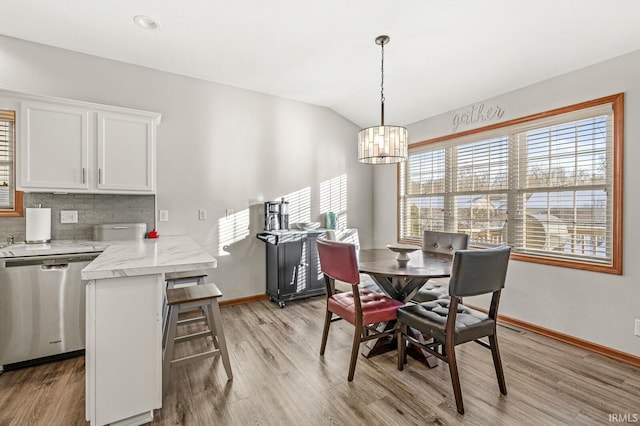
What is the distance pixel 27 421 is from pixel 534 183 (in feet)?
13.9

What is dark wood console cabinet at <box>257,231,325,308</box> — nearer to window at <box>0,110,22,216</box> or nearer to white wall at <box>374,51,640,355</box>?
white wall at <box>374,51,640,355</box>

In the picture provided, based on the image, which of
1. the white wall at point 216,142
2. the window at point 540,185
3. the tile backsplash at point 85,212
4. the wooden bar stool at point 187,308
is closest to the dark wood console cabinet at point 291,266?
the white wall at point 216,142

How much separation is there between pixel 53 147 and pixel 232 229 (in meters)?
1.81

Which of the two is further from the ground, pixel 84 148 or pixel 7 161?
pixel 84 148

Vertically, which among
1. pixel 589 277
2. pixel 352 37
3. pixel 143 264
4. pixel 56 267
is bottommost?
pixel 589 277

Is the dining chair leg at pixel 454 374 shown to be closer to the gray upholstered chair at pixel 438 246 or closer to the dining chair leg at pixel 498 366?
the dining chair leg at pixel 498 366

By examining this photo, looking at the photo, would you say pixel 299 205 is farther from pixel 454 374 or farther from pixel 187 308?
pixel 454 374

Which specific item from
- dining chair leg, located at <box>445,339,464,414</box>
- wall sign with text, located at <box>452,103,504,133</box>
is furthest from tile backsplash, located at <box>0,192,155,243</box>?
wall sign with text, located at <box>452,103,504,133</box>

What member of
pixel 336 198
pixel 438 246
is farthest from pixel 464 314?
pixel 336 198

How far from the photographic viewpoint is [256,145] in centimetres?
386

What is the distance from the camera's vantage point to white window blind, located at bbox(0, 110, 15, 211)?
2.64 m

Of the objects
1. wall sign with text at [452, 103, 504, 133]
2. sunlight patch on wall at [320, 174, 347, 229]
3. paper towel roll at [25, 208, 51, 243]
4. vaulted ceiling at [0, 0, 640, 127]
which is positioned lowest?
paper towel roll at [25, 208, 51, 243]

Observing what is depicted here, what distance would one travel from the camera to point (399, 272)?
6.69 feet

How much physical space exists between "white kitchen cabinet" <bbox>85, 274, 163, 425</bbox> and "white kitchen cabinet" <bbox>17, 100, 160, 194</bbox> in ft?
5.09
